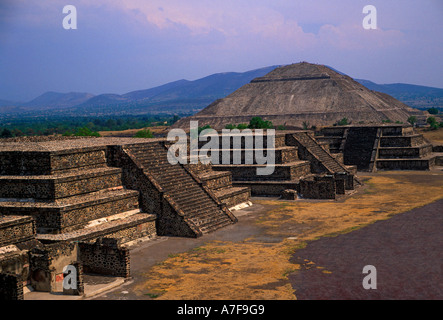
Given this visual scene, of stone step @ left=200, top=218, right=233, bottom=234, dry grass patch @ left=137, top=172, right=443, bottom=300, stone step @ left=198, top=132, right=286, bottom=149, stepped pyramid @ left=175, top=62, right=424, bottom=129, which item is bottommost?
dry grass patch @ left=137, top=172, right=443, bottom=300

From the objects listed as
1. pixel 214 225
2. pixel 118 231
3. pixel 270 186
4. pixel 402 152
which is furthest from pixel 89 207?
pixel 402 152

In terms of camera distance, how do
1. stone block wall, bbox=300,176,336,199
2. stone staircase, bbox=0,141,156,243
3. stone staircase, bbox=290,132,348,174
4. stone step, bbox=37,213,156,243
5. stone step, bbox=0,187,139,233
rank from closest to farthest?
stone step, bbox=37,213,156,243 → stone step, bbox=0,187,139,233 → stone staircase, bbox=0,141,156,243 → stone block wall, bbox=300,176,336,199 → stone staircase, bbox=290,132,348,174

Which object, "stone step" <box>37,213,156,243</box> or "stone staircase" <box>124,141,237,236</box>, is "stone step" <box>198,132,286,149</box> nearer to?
"stone staircase" <box>124,141,237,236</box>

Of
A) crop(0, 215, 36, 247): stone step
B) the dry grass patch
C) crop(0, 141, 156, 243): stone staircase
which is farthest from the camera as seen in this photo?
crop(0, 141, 156, 243): stone staircase

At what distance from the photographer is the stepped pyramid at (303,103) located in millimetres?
117000

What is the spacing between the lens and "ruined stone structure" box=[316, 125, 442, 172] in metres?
37.6

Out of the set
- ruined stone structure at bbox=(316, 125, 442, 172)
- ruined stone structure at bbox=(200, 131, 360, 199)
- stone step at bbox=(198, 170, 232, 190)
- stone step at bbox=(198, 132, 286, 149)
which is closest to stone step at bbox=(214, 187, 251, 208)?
stone step at bbox=(198, 170, 232, 190)

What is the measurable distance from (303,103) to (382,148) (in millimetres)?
90422

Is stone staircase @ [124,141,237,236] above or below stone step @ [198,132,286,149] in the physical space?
below

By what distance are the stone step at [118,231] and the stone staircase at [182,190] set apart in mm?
1100

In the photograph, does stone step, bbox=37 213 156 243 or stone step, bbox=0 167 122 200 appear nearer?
stone step, bbox=37 213 156 243

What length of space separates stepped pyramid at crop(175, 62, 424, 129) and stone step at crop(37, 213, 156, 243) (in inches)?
3680

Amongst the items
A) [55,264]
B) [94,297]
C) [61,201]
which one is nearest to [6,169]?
[61,201]

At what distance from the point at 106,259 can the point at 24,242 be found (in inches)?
93.9
